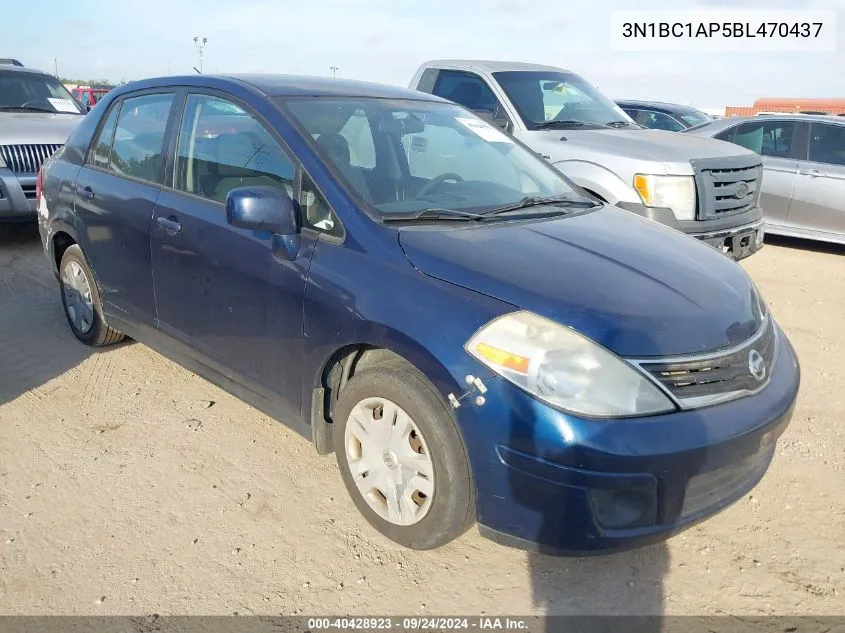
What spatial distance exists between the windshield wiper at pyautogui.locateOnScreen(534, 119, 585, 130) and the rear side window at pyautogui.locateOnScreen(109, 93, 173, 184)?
3.43 meters

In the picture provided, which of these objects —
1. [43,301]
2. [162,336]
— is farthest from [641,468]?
[43,301]

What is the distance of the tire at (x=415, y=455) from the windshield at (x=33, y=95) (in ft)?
25.2

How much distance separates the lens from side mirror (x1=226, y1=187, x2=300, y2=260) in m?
2.77

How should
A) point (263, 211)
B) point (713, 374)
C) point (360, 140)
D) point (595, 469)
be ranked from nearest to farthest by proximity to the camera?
point (595, 469)
point (713, 374)
point (263, 211)
point (360, 140)

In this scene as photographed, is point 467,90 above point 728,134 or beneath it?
above

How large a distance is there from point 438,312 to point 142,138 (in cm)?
236

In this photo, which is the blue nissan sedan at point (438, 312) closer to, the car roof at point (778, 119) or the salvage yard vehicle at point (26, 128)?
the salvage yard vehicle at point (26, 128)

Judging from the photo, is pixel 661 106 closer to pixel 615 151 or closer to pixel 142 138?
pixel 615 151

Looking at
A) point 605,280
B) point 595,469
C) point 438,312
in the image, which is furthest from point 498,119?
point 595,469

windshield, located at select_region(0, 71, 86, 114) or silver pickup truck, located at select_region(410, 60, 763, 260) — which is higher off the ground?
windshield, located at select_region(0, 71, 86, 114)

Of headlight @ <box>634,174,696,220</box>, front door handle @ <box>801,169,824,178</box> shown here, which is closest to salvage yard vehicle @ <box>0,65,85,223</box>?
headlight @ <box>634,174,696,220</box>

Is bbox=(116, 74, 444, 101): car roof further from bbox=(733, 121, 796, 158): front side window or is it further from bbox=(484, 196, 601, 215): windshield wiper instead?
bbox=(733, 121, 796, 158): front side window

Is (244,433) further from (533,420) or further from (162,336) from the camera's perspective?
(533,420)

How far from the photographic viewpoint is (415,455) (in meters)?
2.53
